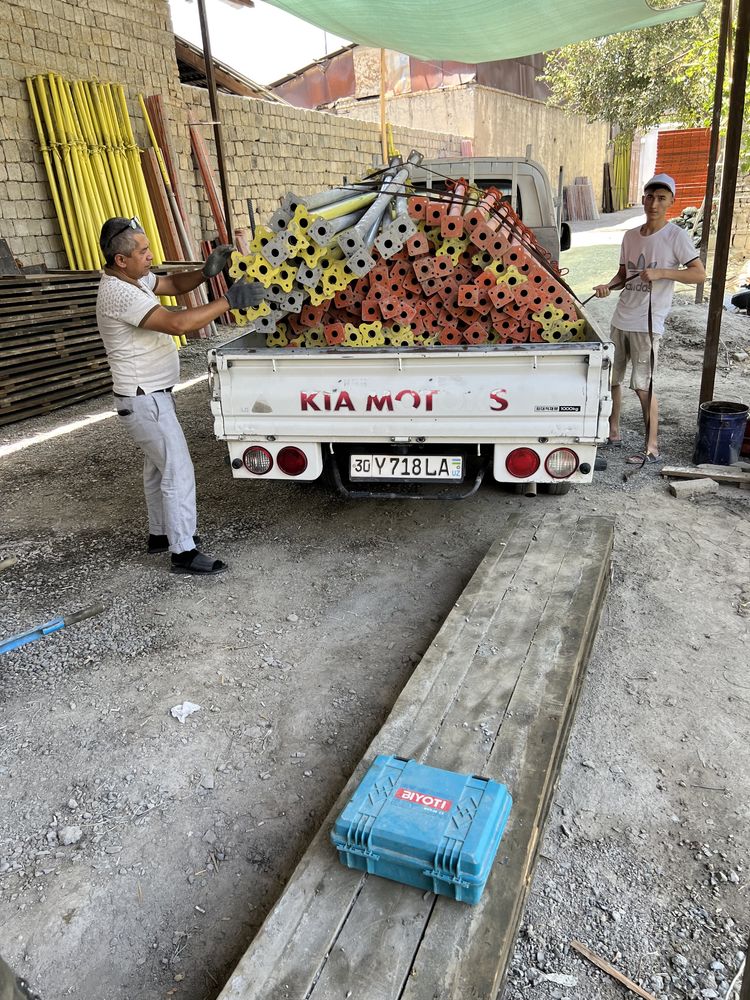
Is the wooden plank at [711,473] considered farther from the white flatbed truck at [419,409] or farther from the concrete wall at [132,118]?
the concrete wall at [132,118]

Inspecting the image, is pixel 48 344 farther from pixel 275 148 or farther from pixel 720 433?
pixel 275 148

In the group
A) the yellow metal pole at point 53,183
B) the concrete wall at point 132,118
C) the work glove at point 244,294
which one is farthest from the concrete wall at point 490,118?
the work glove at point 244,294

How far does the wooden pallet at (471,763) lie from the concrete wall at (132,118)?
24.9 ft

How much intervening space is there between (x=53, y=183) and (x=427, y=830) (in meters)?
9.05

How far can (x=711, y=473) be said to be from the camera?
482 centimetres

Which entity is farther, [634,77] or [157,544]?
[634,77]

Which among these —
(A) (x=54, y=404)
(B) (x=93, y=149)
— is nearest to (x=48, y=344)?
(A) (x=54, y=404)

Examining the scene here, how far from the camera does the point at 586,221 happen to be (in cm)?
2925

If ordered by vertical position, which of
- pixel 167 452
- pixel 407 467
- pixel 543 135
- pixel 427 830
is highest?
pixel 543 135

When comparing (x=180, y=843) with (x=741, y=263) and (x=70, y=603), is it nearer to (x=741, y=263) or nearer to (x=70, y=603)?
(x=70, y=603)

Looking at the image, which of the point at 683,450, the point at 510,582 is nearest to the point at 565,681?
the point at 510,582

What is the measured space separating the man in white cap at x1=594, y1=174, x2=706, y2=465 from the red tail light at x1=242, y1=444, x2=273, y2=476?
9.19 feet

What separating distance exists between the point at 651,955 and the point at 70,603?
306cm

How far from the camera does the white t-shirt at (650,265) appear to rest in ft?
15.9
